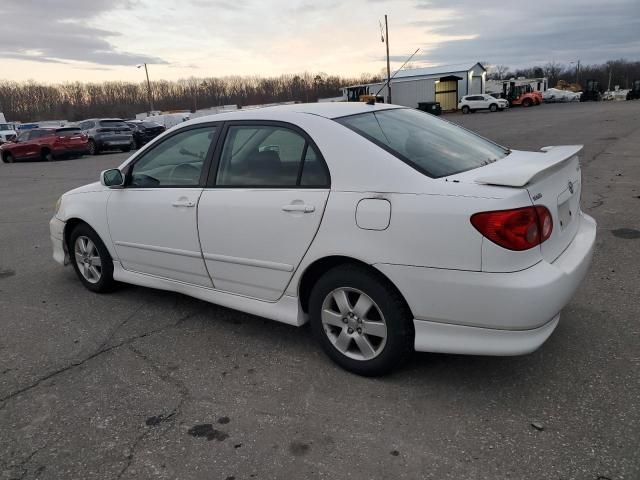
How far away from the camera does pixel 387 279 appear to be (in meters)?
2.89

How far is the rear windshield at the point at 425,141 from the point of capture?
9.93ft

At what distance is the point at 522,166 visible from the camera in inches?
119

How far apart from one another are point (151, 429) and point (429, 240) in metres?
1.75

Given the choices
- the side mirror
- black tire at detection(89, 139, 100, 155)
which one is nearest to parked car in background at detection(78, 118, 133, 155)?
black tire at detection(89, 139, 100, 155)

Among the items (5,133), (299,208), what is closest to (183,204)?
(299,208)

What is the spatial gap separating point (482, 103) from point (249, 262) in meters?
48.5

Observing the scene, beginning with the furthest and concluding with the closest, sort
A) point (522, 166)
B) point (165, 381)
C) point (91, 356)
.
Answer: point (91, 356) < point (165, 381) < point (522, 166)

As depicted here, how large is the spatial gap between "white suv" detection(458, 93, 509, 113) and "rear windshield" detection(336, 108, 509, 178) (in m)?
47.2

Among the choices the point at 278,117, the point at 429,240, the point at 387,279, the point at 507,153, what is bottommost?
the point at 387,279

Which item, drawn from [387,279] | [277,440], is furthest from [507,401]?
[277,440]

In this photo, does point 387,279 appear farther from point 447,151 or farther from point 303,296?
point 447,151

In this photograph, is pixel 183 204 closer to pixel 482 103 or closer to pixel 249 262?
pixel 249 262

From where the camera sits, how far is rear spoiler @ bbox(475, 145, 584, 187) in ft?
8.63

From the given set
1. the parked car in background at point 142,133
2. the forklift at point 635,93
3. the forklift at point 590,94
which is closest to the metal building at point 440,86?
the forklift at point 590,94
